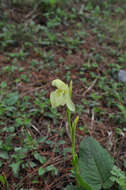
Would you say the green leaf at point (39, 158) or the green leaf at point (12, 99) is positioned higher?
the green leaf at point (12, 99)

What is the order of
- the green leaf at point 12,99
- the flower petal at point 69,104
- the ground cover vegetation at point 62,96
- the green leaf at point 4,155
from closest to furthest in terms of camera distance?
the flower petal at point 69,104 → the ground cover vegetation at point 62,96 → the green leaf at point 4,155 → the green leaf at point 12,99

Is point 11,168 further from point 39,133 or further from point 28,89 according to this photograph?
point 28,89

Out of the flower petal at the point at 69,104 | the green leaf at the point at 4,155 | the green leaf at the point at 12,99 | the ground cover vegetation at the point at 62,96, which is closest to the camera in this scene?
the flower petal at the point at 69,104

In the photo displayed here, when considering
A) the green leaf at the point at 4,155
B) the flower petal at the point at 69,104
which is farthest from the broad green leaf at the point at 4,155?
the flower petal at the point at 69,104

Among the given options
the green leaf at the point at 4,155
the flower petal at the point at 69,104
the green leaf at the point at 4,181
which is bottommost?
the green leaf at the point at 4,181

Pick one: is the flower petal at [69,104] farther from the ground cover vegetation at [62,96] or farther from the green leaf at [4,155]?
the green leaf at [4,155]

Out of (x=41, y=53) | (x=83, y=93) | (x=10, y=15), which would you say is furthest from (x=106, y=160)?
(x=10, y=15)

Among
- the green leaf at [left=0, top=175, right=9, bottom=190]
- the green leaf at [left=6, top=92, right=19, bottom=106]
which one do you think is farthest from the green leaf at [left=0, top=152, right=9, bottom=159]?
the green leaf at [left=6, top=92, right=19, bottom=106]

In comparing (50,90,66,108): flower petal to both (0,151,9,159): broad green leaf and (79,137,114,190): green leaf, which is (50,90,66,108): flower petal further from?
(0,151,9,159): broad green leaf
